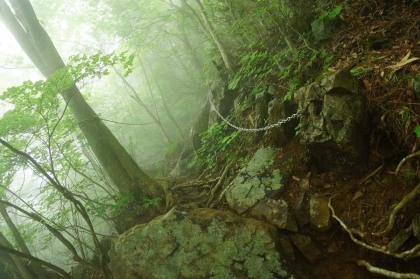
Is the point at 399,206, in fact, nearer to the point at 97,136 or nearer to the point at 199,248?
the point at 199,248

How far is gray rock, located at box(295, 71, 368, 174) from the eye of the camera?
12.0 feet

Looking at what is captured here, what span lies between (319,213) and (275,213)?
2.09ft

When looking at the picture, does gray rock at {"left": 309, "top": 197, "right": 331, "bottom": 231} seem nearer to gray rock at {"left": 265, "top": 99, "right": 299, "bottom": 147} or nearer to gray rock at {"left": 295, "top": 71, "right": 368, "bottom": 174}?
gray rock at {"left": 295, "top": 71, "right": 368, "bottom": 174}

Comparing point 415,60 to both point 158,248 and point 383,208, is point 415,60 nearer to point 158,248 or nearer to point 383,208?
point 383,208

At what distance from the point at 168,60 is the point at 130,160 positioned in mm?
9948

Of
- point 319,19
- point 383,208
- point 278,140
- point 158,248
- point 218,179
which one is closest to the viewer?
point 383,208

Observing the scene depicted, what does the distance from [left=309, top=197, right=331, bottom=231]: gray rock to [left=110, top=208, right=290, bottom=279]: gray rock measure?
0.59 m

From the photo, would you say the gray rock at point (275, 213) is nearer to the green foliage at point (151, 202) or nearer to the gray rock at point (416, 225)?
the gray rock at point (416, 225)

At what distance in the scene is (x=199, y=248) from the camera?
4.11m

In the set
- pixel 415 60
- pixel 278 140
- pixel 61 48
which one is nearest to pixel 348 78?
pixel 415 60

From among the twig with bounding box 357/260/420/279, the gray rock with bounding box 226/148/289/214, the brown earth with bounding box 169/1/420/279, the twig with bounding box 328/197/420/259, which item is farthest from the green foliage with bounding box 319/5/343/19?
the twig with bounding box 357/260/420/279

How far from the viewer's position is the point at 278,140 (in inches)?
190

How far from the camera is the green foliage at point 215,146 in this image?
6.26m

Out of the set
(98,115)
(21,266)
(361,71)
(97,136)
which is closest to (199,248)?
(361,71)
